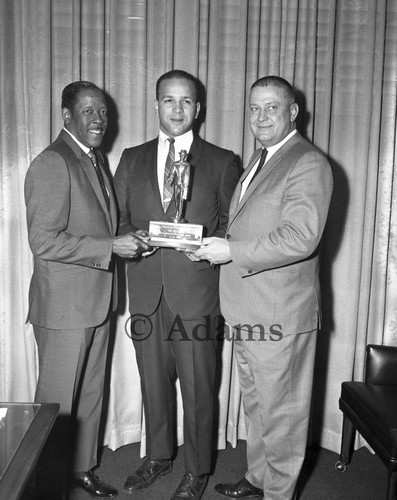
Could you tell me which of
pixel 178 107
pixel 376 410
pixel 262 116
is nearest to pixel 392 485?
pixel 376 410

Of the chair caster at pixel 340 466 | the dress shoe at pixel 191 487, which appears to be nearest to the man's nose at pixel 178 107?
the dress shoe at pixel 191 487

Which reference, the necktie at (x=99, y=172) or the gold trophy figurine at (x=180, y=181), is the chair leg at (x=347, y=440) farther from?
the necktie at (x=99, y=172)

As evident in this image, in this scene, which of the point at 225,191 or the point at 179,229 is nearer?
the point at 179,229

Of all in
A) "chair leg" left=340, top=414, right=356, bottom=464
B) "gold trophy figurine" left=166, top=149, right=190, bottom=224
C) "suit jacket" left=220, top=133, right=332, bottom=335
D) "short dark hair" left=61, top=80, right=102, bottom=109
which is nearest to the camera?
"suit jacket" left=220, top=133, right=332, bottom=335

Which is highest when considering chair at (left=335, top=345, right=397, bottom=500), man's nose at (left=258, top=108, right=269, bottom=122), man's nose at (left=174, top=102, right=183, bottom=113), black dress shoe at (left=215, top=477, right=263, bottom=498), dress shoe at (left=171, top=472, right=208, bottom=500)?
man's nose at (left=174, top=102, right=183, bottom=113)

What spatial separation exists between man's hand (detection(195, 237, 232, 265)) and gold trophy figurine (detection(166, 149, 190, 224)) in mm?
185

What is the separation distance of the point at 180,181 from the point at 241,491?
1497mm

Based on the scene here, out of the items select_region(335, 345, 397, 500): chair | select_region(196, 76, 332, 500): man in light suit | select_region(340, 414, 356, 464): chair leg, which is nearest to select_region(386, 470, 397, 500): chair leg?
select_region(335, 345, 397, 500): chair

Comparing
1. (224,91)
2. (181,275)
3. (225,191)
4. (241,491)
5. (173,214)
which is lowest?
(241,491)

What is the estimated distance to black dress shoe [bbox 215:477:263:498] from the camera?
103 inches

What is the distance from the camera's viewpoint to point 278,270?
2264 millimetres

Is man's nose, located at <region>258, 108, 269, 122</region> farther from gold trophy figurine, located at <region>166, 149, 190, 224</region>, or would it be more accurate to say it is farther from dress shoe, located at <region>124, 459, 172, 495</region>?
dress shoe, located at <region>124, 459, 172, 495</region>

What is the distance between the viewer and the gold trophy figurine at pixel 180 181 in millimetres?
2367

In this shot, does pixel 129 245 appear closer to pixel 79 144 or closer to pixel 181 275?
pixel 181 275
